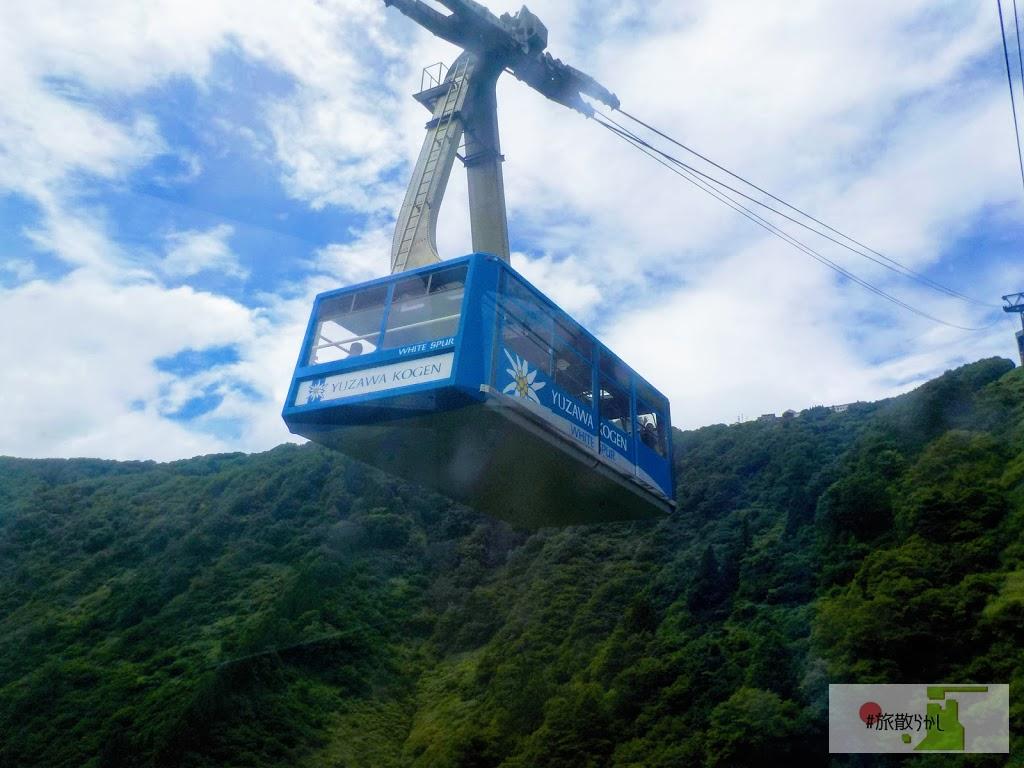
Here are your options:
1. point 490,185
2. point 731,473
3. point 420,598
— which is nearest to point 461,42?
point 490,185

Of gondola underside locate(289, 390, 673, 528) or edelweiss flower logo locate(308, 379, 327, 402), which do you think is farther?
edelweiss flower logo locate(308, 379, 327, 402)

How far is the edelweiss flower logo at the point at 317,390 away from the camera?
9336 millimetres

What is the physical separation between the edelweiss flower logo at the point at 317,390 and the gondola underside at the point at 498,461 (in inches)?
7.3

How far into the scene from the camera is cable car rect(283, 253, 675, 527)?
876 cm

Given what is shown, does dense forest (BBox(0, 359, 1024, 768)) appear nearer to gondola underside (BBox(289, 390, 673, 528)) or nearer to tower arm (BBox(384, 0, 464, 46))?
gondola underside (BBox(289, 390, 673, 528))

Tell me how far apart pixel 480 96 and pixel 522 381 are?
18.8 feet

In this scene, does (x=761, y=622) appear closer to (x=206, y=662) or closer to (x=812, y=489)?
(x=812, y=489)

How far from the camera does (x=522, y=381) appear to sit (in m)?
9.14

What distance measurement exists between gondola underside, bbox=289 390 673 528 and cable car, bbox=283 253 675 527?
2cm

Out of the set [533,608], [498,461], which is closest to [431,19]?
[498,461]

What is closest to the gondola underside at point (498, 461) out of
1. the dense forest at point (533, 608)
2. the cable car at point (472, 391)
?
the cable car at point (472, 391)

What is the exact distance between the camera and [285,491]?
32.4m

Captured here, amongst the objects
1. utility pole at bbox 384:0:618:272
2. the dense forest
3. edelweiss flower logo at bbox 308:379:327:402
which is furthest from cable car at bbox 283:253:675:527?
the dense forest

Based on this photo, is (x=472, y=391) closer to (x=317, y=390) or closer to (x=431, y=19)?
(x=317, y=390)
